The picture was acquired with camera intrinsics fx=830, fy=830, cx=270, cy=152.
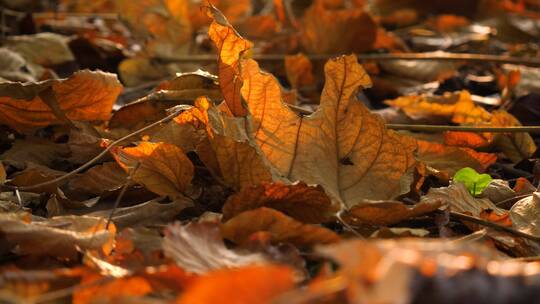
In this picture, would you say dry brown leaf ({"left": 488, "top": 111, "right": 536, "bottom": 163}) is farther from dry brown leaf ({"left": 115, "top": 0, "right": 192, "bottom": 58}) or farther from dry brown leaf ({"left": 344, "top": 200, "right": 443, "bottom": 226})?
dry brown leaf ({"left": 115, "top": 0, "right": 192, "bottom": 58})

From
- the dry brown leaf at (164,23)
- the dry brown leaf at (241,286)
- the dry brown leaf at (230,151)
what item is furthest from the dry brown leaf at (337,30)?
the dry brown leaf at (241,286)

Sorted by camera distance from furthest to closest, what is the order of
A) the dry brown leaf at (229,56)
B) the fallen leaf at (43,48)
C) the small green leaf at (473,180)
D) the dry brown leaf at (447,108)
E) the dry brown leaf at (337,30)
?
the dry brown leaf at (337,30) < the fallen leaf at (43,48) < the dry brown leaf at (447,108) < the small green leaf at (473,180) < the dry brown leaf at (229,56)

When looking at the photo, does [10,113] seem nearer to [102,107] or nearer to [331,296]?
[102,107]

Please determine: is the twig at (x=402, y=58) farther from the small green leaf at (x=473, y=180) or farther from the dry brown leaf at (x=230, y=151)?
the dry brown leaf at (x=230, y=151)

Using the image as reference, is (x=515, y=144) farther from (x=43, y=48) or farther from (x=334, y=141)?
(x=43, y=48)

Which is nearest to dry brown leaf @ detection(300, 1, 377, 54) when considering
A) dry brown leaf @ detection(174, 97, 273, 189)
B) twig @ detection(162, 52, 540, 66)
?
twig @ detection(162, 52, 540, 66)

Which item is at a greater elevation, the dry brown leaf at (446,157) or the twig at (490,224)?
the twig at (490,224)

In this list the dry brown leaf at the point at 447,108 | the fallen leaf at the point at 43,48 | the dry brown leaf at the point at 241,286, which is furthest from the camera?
the fallen leaf at the point at 43,48

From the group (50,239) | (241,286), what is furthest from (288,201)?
(241,286)
